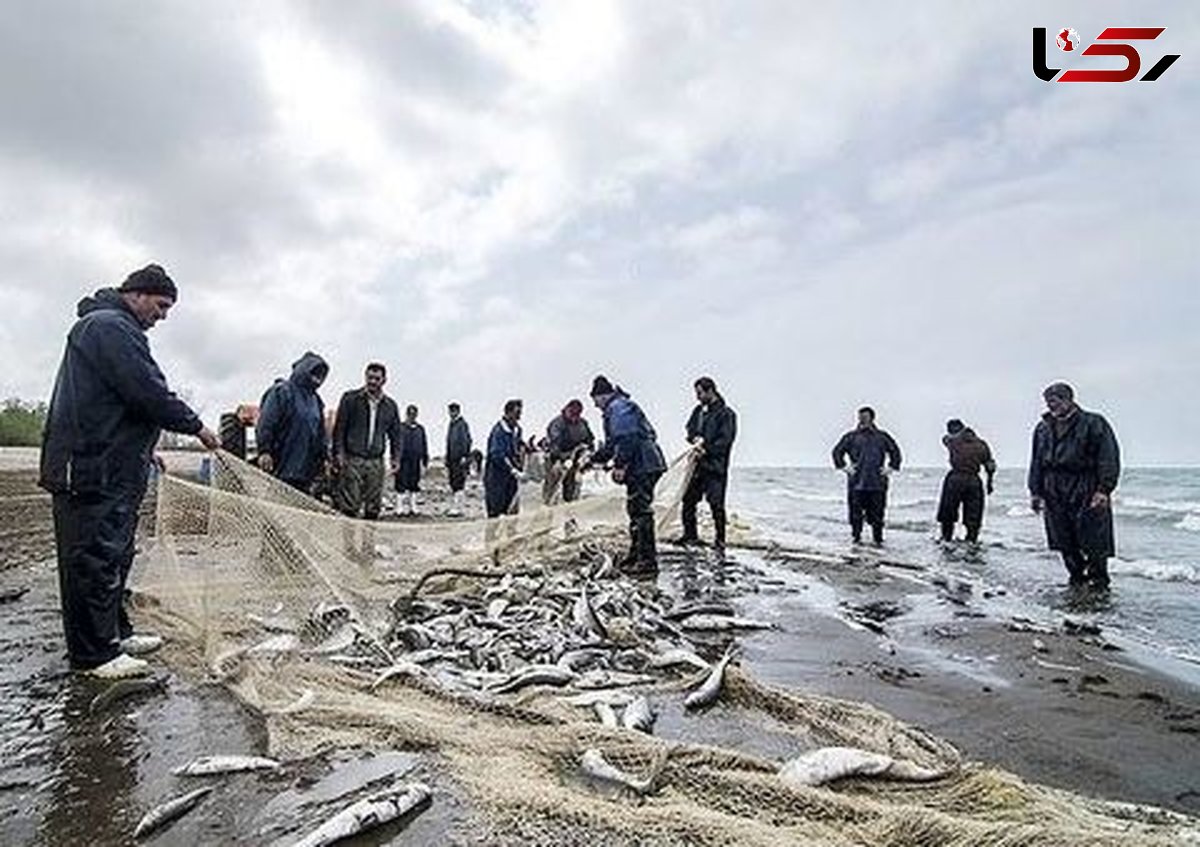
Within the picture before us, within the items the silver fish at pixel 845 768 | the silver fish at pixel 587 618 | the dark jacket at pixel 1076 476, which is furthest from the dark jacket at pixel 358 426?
the dark jacket at pixel 1076 476

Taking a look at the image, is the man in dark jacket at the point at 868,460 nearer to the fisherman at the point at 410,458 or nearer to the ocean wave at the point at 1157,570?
the ocean wave at the point at 1157,570

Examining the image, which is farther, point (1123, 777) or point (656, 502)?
point (656, 502)

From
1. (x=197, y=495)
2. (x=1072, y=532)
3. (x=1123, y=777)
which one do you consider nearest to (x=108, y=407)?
(x=197, y=495)

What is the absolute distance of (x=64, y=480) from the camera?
569 cm

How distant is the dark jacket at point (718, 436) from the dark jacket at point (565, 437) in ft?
8.27

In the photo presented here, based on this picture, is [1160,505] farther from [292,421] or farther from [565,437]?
[292,421]

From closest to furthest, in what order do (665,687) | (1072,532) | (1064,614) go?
1. (665,687)
2. (1064,614)
3. (1072,532)

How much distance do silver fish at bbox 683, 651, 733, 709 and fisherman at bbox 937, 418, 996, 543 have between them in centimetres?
1338

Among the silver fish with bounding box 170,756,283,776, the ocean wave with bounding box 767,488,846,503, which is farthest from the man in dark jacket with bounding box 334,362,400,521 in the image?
the ocean wave with bounding box 767,488,846,503

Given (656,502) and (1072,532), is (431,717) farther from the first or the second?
(1072,532)

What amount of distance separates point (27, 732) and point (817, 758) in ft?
13.8

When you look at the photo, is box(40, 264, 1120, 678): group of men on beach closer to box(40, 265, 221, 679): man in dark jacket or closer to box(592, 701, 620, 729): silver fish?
box(40, 265, 221, 679): man in dark jacket

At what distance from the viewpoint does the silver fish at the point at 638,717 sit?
5.10 m

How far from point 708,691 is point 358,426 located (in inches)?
270
